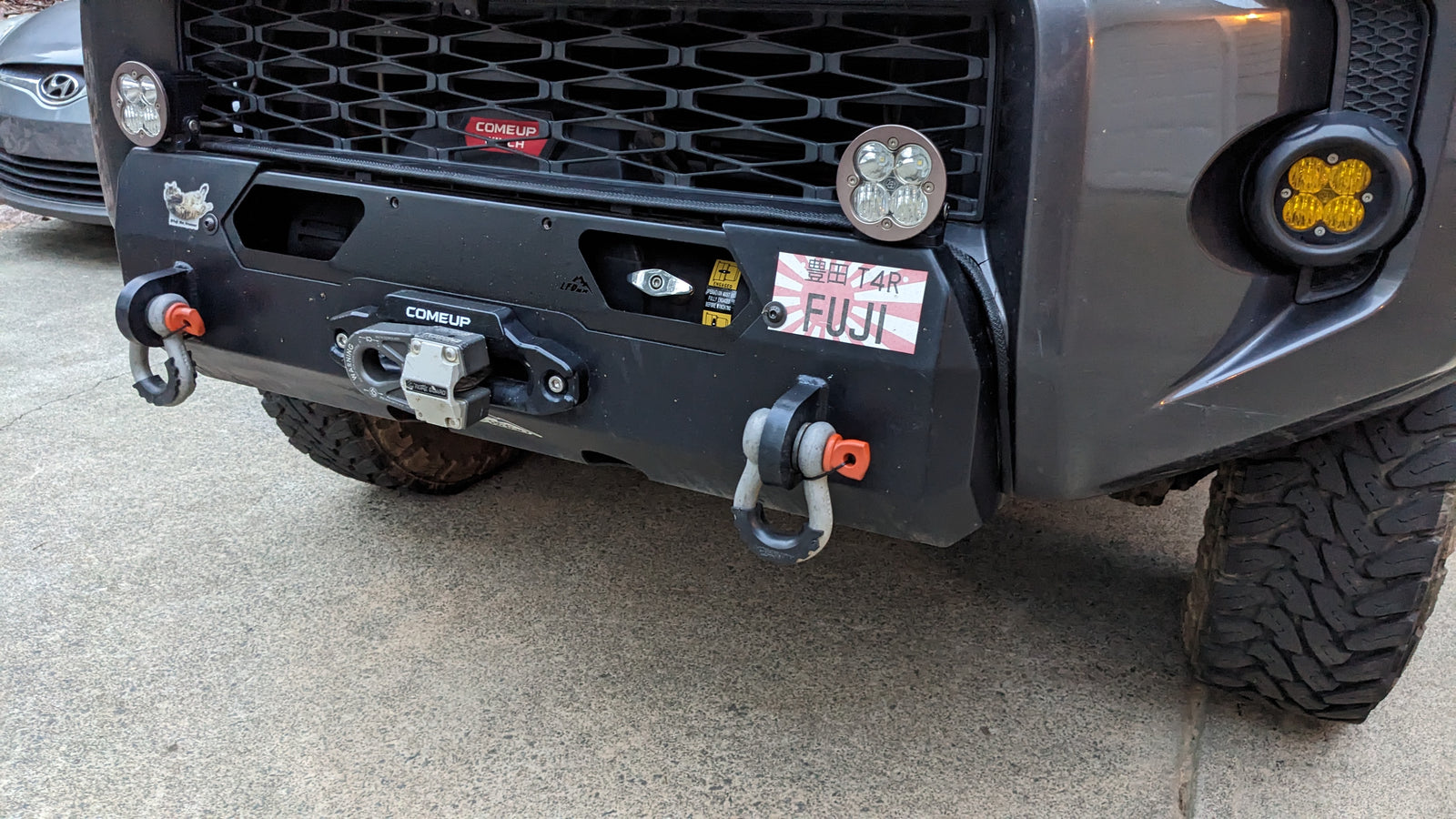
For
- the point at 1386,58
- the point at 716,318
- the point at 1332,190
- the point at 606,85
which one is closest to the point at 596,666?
the point at 716,318

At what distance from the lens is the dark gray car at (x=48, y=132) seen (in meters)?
4.68

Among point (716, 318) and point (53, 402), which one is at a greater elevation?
point (716, 318)

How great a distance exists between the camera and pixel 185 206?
1.95m

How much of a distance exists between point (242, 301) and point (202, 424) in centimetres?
147

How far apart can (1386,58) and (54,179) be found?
517cm

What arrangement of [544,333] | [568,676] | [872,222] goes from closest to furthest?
[872,222]
[544,333]
[568,676]

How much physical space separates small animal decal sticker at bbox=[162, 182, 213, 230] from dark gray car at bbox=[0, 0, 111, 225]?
10.6 ft


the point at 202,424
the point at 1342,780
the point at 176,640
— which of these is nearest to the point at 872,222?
the point at 1342,780

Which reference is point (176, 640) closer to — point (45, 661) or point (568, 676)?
point (45, 661)

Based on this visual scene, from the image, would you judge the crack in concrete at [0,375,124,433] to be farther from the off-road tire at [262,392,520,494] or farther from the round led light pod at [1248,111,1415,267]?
the round led light pod at [1248,111,1415,267]

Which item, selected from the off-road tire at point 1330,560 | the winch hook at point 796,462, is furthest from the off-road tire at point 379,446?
the off-road tire at point 1330,560

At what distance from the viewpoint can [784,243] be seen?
4.90ft

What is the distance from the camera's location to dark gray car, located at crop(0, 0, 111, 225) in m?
4.68

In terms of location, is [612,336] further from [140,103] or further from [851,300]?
[140,103]
